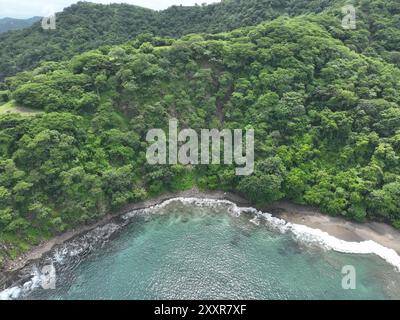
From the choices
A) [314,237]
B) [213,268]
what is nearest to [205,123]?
[314,237]

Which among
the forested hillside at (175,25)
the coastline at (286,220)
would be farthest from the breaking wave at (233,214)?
the forested hillside at (175,25)

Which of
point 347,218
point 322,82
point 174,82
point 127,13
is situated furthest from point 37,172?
point 127,13

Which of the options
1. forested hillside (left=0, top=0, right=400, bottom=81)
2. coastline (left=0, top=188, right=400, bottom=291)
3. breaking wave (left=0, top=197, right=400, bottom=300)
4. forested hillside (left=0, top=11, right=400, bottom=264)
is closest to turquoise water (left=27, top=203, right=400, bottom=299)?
breaking wave (left=0, top=197, right=400, bottom=300)

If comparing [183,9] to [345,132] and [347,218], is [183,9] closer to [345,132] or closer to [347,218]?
[345,132]

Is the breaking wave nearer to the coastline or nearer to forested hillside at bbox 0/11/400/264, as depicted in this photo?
the coastline

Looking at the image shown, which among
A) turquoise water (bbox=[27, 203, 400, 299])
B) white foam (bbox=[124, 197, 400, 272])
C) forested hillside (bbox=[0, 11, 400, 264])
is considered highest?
forested hillside (bbox=[0, 11, 400, 264])

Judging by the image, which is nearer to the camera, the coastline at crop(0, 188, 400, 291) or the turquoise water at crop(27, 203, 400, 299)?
the turquoise water at crop(27, 203, 400, 299)

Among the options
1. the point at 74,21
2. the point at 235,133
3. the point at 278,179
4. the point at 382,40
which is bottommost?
the point at 278,179
